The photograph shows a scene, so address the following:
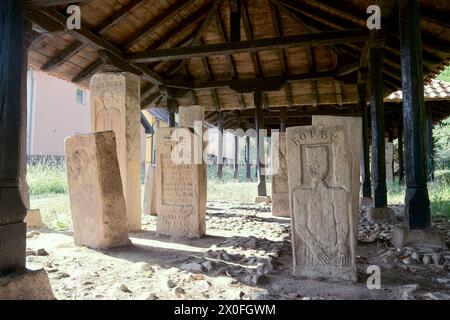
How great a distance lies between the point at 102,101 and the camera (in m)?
5.70

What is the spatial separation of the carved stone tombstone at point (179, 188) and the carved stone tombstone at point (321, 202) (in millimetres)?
2187

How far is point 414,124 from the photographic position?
435 centimetres

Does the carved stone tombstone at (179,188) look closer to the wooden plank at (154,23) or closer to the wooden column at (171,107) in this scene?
the wooden plank at (154,23)

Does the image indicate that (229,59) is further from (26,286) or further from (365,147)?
(26,286)

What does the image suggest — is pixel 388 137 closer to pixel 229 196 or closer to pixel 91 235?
pixel 229 196

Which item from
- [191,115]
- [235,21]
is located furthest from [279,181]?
[235,21]

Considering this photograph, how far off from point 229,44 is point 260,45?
0.66m

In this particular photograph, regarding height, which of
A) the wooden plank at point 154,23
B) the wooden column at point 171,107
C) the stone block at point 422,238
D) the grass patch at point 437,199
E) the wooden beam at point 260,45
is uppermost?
the wooden plank at point 154,23

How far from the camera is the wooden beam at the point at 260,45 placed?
6.38 meters

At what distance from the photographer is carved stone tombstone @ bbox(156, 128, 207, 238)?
517 cm

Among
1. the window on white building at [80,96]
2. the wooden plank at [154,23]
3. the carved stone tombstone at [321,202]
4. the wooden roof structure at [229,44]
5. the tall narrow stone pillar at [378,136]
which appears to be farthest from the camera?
the window on white building at [80,96]

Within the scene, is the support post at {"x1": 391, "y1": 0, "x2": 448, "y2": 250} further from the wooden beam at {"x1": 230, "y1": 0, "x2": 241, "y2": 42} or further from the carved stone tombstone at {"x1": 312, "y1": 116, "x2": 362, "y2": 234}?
the wooden beam at {"x1": 230, "y1": 0, "x2": 241, "y2": 42}

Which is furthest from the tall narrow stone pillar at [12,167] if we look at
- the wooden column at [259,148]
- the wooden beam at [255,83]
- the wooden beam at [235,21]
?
the wooden column at [259,148]
